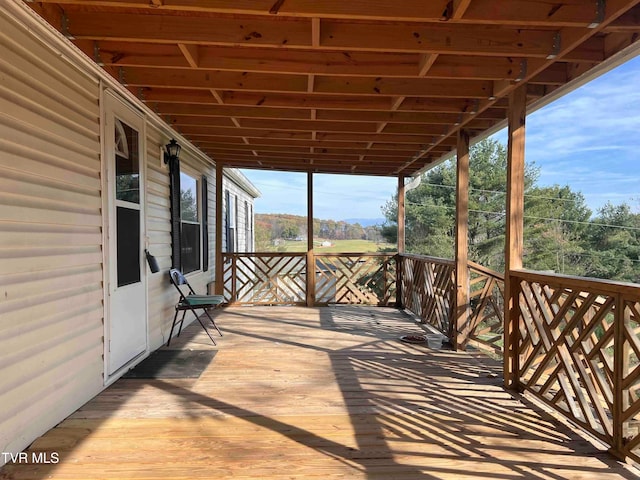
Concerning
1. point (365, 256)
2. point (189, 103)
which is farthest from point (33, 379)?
point (365, 256)

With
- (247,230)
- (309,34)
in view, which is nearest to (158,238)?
(309,34)

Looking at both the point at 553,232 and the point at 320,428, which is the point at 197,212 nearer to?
the point at 320,428

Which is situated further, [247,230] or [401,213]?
[247,230]

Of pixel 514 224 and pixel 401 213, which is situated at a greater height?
pixel 401 213

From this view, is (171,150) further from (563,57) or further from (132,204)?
(563,57)

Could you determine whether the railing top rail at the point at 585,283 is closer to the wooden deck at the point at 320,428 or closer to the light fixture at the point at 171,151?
the wooden deck at the point at 320,428

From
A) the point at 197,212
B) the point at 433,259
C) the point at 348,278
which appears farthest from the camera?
the point at 348,278

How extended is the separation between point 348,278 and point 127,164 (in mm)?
4242

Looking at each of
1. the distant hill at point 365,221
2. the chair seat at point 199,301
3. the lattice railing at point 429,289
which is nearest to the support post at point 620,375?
the lattice railing at point 429,289

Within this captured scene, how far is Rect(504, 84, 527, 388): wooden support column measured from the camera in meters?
2.87

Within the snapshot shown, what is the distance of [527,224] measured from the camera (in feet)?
53.5

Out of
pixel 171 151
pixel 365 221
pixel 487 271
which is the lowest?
pixel 487 271

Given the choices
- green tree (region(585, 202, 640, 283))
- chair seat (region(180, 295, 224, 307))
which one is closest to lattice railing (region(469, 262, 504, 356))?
chair seat (region(180, 295, 224, 307))

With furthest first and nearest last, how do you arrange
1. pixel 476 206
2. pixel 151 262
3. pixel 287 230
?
pixel 287 230, pixel 476 206, pixel 151 262
